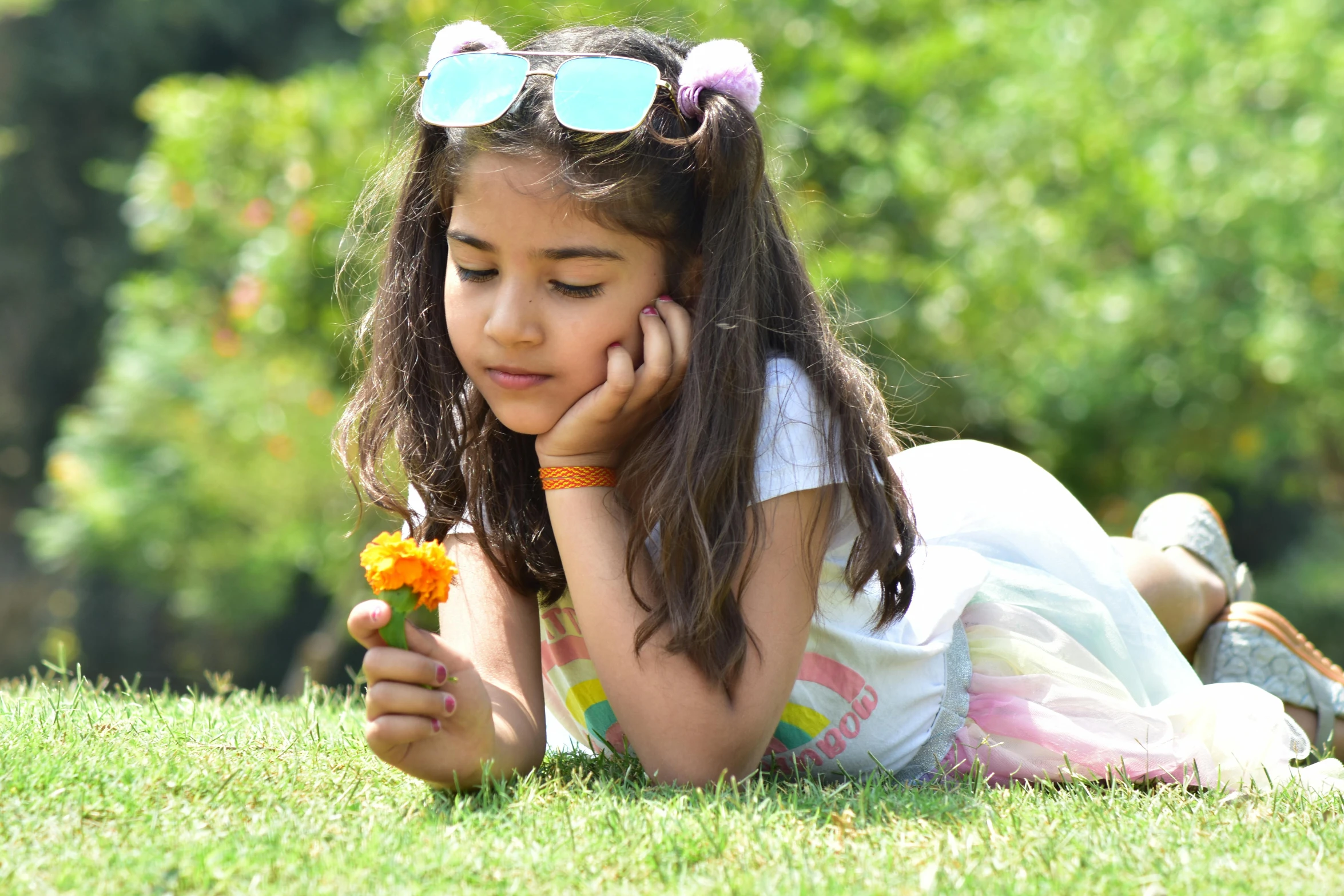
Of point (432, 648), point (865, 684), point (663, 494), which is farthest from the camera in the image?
point (865, 684)

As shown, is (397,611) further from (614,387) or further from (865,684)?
(865,684)

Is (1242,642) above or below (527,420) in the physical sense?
below

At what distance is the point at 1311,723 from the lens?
338 centimetres

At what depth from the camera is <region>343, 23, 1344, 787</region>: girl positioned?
2.35 metres

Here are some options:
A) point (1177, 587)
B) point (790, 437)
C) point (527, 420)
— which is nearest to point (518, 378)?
point (527, 420)

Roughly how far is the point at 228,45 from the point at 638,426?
11437mm

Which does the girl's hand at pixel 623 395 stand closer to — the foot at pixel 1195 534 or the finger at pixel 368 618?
the finger at pixel 368 618

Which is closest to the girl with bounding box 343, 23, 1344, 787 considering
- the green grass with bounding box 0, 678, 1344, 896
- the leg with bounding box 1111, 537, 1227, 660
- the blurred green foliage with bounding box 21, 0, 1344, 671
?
→ the green grass with bounding box 0, 678, 1344, 896

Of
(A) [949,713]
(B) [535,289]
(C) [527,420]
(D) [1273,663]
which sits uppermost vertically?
(B) [535,289]

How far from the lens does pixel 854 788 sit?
2357mm

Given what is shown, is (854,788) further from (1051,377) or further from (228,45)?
(228,45)

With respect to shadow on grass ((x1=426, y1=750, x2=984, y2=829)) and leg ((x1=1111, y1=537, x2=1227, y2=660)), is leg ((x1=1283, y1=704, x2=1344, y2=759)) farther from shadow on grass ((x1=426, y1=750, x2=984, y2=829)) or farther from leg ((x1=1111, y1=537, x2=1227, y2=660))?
shadow on grass ((x1=426, y1=750, x2=984, y2=829))

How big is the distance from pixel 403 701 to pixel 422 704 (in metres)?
0.03

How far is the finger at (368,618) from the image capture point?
6.66 feet
